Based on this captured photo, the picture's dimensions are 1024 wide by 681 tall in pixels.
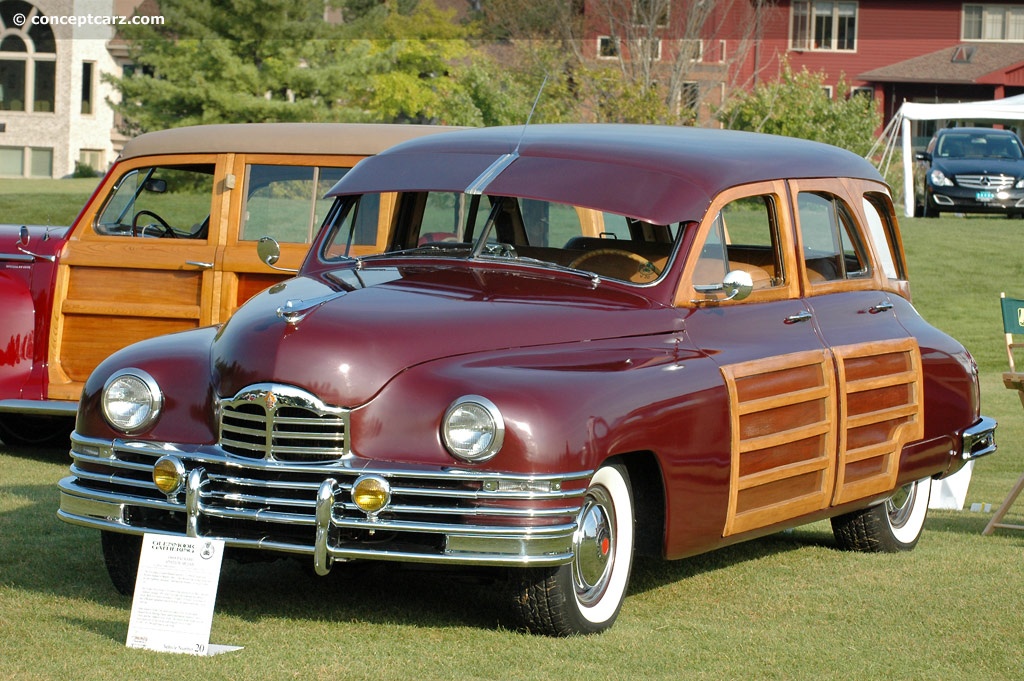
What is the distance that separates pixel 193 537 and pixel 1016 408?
1124 cm

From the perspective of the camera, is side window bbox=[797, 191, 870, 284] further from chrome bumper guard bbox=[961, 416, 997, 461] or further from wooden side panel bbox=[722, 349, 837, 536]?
chrome bumper guard bbox=[961, 416, 997, 461]

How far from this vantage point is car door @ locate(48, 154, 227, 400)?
9641mm

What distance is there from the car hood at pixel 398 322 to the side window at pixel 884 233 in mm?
1994

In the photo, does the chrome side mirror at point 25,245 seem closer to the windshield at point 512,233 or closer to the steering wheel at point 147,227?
the steering wheel at point 147,227

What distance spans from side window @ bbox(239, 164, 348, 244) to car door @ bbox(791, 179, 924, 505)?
12.0 feet

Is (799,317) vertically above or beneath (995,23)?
beneath

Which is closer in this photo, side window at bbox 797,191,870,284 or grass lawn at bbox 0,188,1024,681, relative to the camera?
grass lawn at bbox 0,188,1024,681

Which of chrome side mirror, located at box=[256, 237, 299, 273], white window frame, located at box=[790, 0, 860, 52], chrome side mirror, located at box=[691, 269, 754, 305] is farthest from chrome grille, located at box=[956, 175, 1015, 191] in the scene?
chrome side mirror, located at box=[691, 269, 754, 305]

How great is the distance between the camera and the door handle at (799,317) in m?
6.34

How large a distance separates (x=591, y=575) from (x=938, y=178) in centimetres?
2346

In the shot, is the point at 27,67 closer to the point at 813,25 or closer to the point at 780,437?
the point at 813,25

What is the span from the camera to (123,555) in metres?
5.73

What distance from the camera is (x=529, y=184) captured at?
6141 millimetres

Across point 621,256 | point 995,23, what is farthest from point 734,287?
point 995,23
